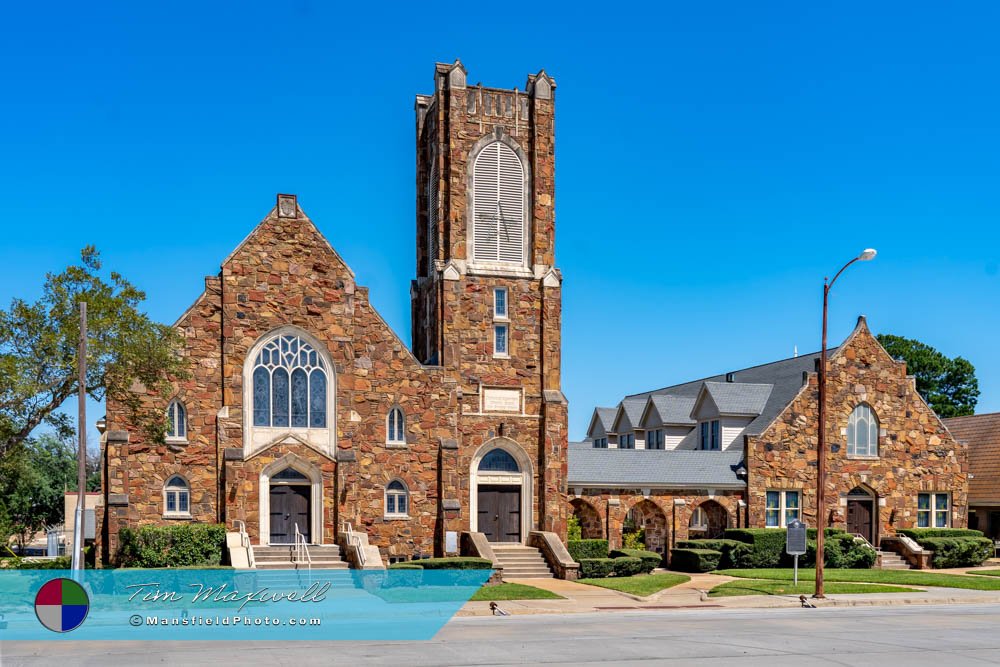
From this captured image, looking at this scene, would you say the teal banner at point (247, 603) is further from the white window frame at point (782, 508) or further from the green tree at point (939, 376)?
the green tree at point (939, 376)

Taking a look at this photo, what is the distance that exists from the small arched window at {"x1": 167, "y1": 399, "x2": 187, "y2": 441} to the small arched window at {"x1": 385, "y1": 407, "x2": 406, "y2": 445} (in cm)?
663

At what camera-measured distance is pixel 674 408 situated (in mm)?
49781

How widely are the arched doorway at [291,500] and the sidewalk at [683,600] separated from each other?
7.70m

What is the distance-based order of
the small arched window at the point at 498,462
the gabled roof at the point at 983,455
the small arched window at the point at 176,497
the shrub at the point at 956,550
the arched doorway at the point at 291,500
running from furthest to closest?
1. the gabled roof at the point at 983,455
2. the shrub at the point at 956,550
3. the small arched window at the point at 498,462
4. the arched doorway at the point at 291,500
5. the small arched window at the point at 176,497

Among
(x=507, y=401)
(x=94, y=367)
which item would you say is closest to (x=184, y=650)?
(x=94, y=367)

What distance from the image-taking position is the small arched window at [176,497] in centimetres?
3416

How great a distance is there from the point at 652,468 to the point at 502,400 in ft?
23.9

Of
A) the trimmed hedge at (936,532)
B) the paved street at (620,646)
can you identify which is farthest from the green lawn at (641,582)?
the trimmed hedge at (936,532)

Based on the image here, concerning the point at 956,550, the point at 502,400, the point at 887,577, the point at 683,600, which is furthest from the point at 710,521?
the point at 683,600

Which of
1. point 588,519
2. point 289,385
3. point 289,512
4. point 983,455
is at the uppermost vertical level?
point 289,385

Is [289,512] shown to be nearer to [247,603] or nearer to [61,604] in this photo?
[247,603]

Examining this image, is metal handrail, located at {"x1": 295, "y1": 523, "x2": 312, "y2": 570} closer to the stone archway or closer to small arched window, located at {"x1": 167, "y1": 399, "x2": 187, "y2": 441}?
small arched window, located at {"x1": 167, "y1": 399, "x2": 187, "y2": 441}

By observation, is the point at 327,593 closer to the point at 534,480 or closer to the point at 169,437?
the point at 169,437

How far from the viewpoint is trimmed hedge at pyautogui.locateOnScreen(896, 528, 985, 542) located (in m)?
43.5
